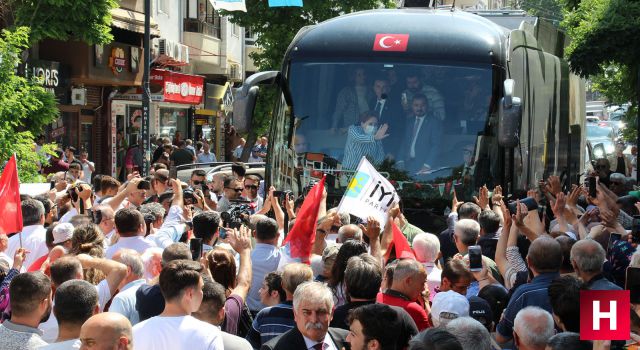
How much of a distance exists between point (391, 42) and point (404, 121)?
1.07m

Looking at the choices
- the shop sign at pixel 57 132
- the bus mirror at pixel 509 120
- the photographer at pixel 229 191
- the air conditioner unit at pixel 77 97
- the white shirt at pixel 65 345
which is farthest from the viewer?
the air conditioner unit at pixel 77 97

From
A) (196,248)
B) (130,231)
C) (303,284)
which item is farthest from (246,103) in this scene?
(303,284)

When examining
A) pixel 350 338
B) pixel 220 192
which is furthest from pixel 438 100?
pixel 350 338

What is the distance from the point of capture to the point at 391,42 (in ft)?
44.4

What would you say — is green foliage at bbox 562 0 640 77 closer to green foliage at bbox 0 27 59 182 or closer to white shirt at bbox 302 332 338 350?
green foliage at bbox 0 27 59 182

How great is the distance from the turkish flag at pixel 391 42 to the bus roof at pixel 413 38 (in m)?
0.04

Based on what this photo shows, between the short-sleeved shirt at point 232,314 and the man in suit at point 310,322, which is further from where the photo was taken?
the short-sleeved shirt at point 232,314

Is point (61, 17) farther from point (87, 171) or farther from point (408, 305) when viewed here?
point (408, 305)

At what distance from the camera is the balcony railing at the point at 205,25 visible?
3772cm

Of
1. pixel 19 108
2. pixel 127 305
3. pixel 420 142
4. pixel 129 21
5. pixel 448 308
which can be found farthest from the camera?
pixel 129 21

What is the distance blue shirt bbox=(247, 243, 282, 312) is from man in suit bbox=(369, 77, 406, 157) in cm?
428

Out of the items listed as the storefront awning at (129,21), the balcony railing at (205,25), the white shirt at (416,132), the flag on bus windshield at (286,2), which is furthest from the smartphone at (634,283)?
the balcony railing at (205,25)

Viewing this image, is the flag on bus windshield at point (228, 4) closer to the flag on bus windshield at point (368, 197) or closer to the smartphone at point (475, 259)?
the flag on bus windshield at point (368, 197)

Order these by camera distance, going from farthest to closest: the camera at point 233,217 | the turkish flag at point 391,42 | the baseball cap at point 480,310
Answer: the turkish flag at point 391,42 → the camera at point 233,217 → the baseball cap at point 480,310
